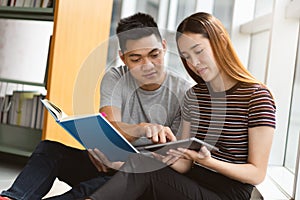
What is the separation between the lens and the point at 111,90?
176 cm

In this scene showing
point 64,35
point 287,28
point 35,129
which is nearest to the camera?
point 287,28

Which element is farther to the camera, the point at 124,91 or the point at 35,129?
the point at 35,129

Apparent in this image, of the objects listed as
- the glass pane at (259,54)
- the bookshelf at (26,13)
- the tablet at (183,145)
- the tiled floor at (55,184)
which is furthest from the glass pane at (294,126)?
the bookshelf at (26,13)

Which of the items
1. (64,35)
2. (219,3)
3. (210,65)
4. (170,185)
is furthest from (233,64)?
(219,3)

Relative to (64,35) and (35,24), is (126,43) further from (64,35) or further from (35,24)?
(35,24)

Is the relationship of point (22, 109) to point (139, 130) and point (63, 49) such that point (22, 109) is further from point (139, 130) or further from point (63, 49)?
point (139, 130)

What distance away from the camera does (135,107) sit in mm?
1738

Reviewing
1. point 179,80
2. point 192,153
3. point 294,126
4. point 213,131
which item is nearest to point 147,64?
point 179,80

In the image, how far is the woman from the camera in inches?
51.7

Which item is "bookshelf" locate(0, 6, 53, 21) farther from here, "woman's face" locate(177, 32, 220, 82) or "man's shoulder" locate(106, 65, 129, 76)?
"woman's face" locate(177, 32, 220, 82)

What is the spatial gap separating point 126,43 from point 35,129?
1078mm

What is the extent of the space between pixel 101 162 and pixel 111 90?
0.33m

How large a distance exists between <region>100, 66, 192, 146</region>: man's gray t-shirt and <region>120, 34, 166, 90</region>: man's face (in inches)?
1.1

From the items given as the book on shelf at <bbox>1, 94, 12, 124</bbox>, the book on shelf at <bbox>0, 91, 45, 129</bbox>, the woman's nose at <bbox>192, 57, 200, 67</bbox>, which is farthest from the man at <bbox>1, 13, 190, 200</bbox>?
the book on shelf at <bbox>1, 94, 12, 124</bbox>
